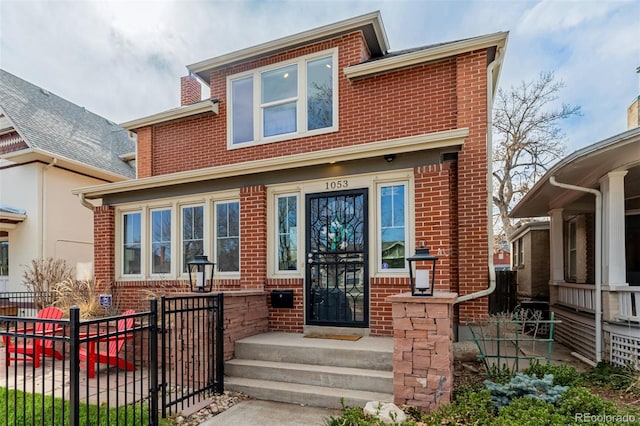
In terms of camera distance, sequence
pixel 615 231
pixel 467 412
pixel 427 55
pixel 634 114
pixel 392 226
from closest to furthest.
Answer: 1. pixel 467 412
2. pixel 615 231
3. pixel 392 226
4. pixel 427 55
5. pixel 634 114

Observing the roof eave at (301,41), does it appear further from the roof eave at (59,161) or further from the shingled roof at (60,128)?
the shingled roof at (60,128)

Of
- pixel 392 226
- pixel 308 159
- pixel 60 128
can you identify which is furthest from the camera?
pixel 60 128

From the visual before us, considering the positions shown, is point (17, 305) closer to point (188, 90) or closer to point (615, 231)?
point (188, 90)

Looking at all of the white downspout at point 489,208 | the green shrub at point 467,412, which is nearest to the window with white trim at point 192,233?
the white downspout at point 489,208

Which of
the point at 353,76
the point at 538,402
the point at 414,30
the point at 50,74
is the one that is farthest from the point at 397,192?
the point at 50,74

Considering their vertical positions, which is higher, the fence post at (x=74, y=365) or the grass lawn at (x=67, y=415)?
the fence post at (x=74, y=365)

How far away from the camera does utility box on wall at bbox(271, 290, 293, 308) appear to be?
6129mm

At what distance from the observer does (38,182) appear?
11.0 m

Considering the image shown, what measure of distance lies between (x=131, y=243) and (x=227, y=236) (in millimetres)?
2463

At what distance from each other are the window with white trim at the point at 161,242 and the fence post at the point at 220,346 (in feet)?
9.60

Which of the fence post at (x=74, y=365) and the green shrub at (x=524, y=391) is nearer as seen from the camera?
the fence post at (x=74, y=365)

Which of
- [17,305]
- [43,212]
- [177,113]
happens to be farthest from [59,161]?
[177,113]

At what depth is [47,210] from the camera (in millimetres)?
11125

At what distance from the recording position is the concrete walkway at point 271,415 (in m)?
3.86
